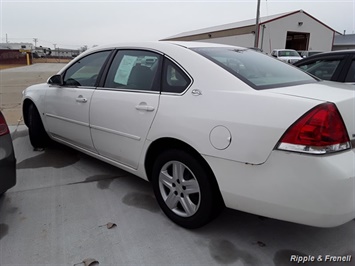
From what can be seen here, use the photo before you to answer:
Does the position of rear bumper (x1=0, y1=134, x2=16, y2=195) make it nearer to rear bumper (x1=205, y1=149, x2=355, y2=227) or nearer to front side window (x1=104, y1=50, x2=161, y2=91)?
front side window (x1=104, y1=50, x2=161, y2=91)

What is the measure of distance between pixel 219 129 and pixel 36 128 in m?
3.23

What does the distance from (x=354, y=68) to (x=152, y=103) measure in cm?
313

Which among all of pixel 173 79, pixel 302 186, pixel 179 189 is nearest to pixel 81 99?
pixel 173 79

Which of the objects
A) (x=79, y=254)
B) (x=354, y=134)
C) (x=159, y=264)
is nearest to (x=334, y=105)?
(x=354, y=134)

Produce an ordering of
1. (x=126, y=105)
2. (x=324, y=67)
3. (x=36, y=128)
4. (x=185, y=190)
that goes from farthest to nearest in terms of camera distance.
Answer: (x=324, y=67), (x=36, y=128), (x=126, y=105), (x=185, y=190)

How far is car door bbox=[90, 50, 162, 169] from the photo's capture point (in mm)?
2553

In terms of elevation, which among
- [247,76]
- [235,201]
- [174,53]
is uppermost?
[174,53]

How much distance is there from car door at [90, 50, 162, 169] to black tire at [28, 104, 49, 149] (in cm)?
151

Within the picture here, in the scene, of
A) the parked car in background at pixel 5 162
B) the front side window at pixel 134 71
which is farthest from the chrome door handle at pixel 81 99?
the parked car in background at pixel 5 162

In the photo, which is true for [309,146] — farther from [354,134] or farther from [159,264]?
[159,264]

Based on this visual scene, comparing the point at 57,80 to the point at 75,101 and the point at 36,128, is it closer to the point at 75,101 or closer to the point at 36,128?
the point at 75,101

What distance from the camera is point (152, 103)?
8.11ft

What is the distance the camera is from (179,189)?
2426 millimetres

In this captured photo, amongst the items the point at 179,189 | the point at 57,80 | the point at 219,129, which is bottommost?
the point at 179,189
